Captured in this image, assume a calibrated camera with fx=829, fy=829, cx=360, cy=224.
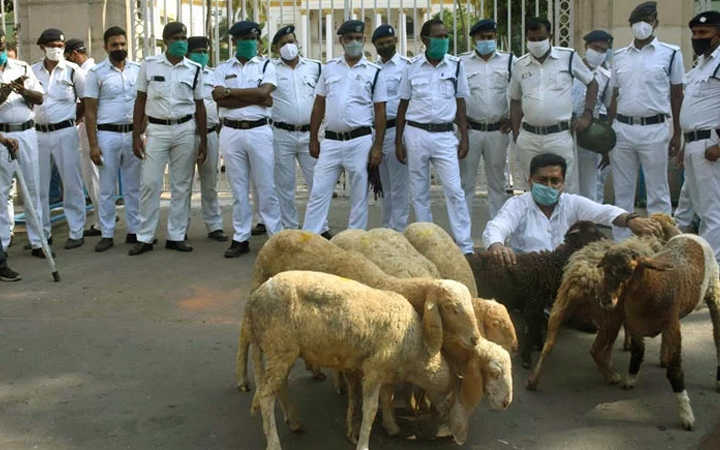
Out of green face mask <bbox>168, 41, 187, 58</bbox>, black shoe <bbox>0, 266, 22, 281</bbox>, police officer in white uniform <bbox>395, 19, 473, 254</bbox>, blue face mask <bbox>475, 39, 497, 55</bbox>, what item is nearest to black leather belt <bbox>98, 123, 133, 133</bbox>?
green face mask <bbox>168, 41, 187, 58</bbox>

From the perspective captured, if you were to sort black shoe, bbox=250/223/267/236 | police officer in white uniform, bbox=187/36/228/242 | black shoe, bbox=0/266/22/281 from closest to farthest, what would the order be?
1. black shoe, bbox=0/266/22/281
2. police officer in white uniform, bbox=187/36/228/242
3. black shoe, bbox=250/223/267/236

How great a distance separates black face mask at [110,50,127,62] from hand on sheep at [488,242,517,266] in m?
5.76

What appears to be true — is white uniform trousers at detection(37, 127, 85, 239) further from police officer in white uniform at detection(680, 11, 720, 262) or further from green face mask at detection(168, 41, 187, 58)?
police officer in white uniform at detection(680, 11, 720, 262)

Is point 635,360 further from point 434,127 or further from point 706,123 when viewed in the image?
point 434,127

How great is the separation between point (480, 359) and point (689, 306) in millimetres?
1655

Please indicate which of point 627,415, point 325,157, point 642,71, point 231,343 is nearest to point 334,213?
point 325,157

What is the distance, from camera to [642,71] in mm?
8430

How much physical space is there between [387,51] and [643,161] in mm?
2988

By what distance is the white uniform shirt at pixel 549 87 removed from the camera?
841 cm

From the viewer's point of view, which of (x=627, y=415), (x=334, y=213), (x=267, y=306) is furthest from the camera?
(x=334, y=213)

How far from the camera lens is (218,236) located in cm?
981

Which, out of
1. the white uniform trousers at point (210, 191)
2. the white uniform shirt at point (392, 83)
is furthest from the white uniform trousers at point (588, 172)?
the white uniform trousers at point (210, 191)

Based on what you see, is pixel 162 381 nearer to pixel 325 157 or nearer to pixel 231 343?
pixel 231 343

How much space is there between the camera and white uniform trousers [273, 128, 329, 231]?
9570 mm
